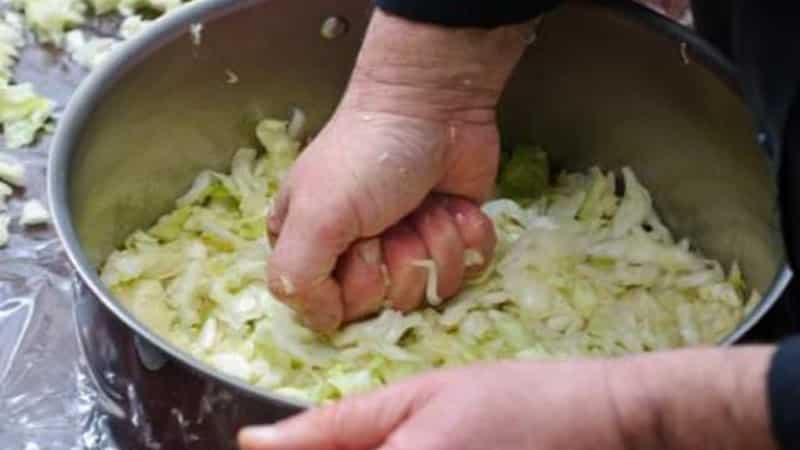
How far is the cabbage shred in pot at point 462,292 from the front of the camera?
0.92m

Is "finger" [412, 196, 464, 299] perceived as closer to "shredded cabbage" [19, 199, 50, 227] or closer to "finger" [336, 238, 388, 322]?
"finger" [336, 238, 388, 322]

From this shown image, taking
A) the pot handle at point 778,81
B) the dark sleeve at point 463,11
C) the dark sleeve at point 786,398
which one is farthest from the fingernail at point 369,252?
the dark sleeve at point 786,398

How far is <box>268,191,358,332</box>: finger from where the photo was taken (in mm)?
883

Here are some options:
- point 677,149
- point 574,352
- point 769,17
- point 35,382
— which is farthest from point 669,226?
point 35,382

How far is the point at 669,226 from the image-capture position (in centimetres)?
107

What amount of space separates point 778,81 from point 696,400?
27 centimetres

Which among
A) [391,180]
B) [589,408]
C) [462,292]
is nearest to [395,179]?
[391,180]

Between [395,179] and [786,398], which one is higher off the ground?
[786,398]

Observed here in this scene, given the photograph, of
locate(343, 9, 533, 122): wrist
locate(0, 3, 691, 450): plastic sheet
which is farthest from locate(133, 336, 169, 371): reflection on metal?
locate(343, 9, 533, 122): wrist

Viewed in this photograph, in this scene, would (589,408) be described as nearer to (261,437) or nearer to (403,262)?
(261,437)

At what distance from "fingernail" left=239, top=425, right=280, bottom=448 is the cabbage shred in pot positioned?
0.21 m

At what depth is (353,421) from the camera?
64 cm

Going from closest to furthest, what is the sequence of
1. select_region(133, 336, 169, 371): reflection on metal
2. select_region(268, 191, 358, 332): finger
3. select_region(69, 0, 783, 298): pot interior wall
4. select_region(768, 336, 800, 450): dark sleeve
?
select_region(768, 336, 800, 450): dark sleeve
select_region(133, 336, 169, 371): reflection on metal
select_region(268, 191, 358, 332): finger
select_region(69, 0, 783, 298): pot interior wall

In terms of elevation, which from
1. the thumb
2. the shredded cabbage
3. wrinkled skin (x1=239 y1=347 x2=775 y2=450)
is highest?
wrinkled skin (x1=239 y1=347 x2=775 y2=450)
